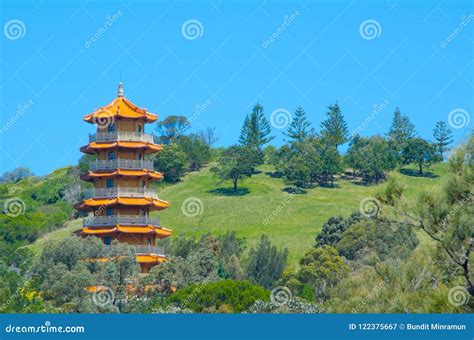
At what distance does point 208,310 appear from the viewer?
38.8 m

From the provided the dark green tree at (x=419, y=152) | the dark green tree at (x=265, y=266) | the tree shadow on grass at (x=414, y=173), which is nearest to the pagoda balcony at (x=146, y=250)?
the dark green tree at (x=265, y=266)

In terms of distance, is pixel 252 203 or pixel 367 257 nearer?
pixel 367 257

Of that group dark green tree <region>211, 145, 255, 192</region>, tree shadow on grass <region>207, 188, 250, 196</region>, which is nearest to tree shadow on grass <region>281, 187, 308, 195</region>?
tree shadow on grass <region>207, 188, 250, 196</region>

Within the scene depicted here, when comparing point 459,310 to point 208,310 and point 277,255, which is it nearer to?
point 208,310

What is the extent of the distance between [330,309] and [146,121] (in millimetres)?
18528

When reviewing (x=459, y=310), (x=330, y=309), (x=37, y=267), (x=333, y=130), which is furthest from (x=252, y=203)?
(x=459, y=310)

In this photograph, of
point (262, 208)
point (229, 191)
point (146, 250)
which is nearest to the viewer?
point (146, 250)

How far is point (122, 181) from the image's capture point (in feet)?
162
